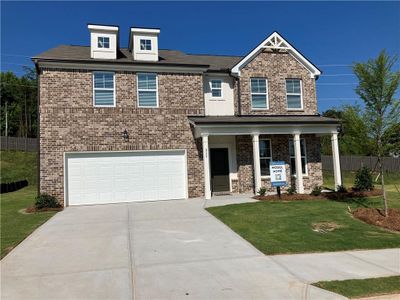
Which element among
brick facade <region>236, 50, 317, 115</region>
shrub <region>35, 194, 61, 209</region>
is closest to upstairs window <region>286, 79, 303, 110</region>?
brick facade <region>236, 50, 317, 115</region>

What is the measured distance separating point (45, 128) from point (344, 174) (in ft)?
86.0

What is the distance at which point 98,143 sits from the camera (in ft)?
52.0

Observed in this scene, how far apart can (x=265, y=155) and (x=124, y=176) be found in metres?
7.43

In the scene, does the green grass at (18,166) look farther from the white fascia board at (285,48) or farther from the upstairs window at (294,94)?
the upstairs window at (294,94)

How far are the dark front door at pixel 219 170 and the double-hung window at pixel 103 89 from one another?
5667mm

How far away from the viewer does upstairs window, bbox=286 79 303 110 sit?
19.0 metres

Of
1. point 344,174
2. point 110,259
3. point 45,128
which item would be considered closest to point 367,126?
point 110,259

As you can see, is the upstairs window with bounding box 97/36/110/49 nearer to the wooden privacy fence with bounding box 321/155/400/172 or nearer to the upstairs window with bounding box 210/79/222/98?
the upstairs window with bounding box 210/79/222/98

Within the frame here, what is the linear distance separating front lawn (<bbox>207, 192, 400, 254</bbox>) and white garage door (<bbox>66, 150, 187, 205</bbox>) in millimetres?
4160

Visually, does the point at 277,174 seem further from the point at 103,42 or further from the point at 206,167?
the point at 103,42

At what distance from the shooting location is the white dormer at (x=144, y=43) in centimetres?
1748

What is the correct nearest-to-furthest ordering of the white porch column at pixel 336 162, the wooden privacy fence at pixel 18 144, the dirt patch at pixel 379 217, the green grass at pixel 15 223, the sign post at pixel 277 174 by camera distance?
the green grass at pixel 15 223 → the dirt patch at pixel 379 217 → the sign post at pixel 277 174 → the white porch column at pixel 336 162 → the wooden privacy fence at pixel 18 144

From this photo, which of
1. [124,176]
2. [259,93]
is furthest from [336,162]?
[124,176]

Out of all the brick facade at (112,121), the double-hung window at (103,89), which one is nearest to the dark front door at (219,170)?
the brick facade at (112,121)
